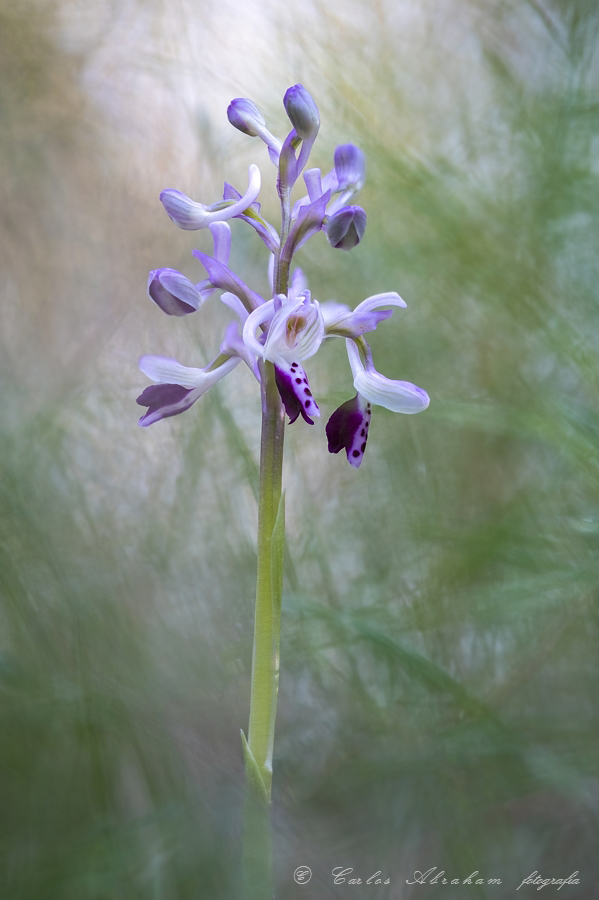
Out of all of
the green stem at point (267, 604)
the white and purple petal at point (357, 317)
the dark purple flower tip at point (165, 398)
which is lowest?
the green stem at point (267, 604)

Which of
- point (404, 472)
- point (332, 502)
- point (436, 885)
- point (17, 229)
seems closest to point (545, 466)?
point (404, 472)

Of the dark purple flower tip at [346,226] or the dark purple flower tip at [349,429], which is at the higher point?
the dark purple flower tip at [346,226]

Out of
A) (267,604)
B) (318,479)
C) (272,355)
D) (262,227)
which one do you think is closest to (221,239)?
(262,227)

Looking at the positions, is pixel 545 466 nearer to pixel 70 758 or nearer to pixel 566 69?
pixel 566 69

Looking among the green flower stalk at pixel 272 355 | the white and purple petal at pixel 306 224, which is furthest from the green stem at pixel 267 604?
the white and purple petal at pixel 306 224

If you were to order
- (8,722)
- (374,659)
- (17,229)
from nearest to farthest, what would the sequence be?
(8,722), (374,659), (17,229)

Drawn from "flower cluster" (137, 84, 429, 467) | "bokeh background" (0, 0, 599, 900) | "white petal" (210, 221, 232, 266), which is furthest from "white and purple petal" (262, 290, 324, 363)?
"bokeh background" (0, 0, 599, 900)

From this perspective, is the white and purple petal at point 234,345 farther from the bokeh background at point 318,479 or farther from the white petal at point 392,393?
the bokeh background at point 318,479

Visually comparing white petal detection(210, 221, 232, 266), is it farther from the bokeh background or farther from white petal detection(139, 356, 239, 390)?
the bokeh background
